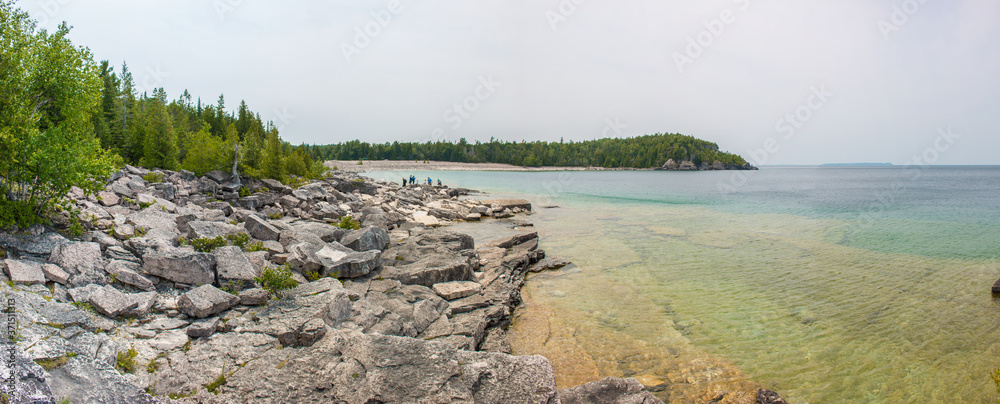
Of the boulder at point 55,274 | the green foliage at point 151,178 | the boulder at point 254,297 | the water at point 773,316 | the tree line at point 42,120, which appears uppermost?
the tree line at point 42,120

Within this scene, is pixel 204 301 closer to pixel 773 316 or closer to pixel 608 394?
pixel 608 394

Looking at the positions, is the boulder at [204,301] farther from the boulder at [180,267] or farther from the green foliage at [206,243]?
the green foliage at [206,243]

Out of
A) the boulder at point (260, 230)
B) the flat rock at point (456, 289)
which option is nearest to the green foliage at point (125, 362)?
the flat rock at point (456, 289)

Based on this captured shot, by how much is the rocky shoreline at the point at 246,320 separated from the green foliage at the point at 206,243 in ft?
0.18

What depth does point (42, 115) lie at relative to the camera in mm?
11883

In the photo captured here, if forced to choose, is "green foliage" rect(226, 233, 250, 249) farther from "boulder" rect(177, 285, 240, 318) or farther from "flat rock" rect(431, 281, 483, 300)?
"flat rock" rect(431, 281, 483, 300)

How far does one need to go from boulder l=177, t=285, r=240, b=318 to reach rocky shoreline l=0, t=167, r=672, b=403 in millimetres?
33

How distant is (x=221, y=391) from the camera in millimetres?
7191

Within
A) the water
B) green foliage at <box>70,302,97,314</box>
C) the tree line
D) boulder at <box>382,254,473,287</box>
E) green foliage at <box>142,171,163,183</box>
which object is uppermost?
the tree line

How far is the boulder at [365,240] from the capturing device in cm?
1711

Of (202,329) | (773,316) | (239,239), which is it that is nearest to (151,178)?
(239,239)

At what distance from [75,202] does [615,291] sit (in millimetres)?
17890

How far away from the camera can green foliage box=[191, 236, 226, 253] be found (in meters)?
13.1

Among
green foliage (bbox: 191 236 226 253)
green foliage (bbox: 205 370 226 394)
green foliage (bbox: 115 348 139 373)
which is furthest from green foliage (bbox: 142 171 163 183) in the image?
green foliage (bbox: 205 370 226 394)
